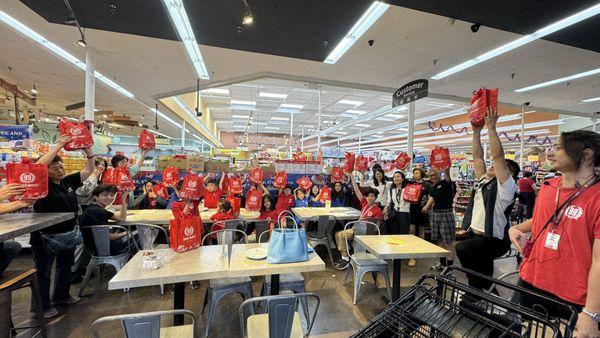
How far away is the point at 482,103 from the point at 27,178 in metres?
3.21

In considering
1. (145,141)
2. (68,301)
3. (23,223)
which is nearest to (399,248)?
(23,223)

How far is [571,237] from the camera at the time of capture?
1254 mm

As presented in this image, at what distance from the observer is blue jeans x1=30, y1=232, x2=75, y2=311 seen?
2.61m

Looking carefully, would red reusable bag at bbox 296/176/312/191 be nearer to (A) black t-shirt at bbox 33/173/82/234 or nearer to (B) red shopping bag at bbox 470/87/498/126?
(A) black t-shirt at bbox 33/173/82/234

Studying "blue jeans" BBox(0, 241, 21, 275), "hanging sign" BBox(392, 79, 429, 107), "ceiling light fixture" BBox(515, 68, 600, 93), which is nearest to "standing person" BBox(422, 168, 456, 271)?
"hanging sign" BBox(392, 79, 429, 107)

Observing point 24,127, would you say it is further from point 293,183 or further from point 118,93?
point 293,183

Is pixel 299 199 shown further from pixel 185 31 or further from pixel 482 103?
pixel 482 103

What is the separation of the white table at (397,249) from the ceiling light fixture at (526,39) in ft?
10.4

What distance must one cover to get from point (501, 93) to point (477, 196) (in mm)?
5860

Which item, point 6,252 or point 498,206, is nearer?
point 498,206

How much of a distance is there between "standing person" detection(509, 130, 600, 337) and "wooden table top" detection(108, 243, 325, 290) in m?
1.39

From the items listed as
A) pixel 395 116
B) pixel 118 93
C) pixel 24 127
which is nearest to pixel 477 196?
pixel 24 127

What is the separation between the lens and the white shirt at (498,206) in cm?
194

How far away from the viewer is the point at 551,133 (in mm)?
11672
